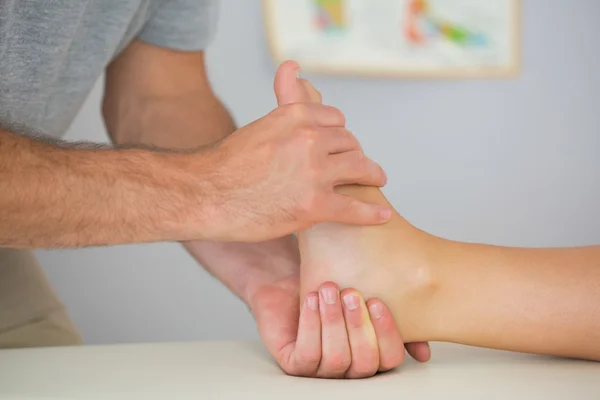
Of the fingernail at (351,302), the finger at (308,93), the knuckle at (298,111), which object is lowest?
the fingernail at (351,302)

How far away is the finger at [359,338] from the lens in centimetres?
84

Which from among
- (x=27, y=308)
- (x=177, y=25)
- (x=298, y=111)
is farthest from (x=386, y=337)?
(x=177, y=25)

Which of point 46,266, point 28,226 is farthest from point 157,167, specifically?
point 46,266

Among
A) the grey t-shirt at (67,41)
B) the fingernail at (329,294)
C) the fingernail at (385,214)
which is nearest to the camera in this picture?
the fingernail at (329,294)

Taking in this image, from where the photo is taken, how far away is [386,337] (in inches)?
33.8

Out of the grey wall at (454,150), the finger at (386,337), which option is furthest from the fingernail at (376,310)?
the grey wall at (454,150)

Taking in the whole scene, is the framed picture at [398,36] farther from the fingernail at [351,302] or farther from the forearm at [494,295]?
the fingernail at [351,302]

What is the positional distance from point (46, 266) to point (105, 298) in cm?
16

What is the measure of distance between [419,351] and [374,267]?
11 centimetres

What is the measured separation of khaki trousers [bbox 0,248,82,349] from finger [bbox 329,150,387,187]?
0.53m

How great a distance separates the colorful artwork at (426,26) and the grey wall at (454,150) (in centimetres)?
12

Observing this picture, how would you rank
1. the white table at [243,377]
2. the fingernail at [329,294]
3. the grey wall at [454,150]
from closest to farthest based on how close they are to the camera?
1. the white table at [243,377]
2. the fingernail at [329,294]
3. the grey wall at [454,150]

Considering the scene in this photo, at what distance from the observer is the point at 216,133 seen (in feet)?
4.31

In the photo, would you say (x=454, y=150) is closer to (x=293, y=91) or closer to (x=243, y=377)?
(x=293, y=91)
